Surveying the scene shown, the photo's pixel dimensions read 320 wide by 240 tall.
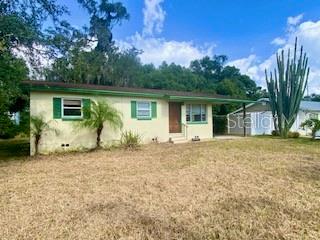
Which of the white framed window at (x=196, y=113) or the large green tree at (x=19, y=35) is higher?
the large green tree at (x=19, y=35)

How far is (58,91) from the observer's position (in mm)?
10758

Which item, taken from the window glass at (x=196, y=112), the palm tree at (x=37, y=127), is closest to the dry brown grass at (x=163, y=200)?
the palm tree at (x=37, y=127)

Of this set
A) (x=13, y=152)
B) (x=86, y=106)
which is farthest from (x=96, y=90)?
(x=13, y=152)

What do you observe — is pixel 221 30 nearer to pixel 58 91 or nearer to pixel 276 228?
pixel 58 91

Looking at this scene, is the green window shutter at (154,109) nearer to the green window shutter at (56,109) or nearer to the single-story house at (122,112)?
the single-story house at (122,112)

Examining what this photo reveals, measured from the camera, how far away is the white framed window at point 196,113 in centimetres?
1580

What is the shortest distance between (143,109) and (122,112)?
51.7 inches

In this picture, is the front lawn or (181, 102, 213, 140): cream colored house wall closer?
the front lawn

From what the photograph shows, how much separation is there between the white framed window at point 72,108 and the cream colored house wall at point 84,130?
24 centimetres

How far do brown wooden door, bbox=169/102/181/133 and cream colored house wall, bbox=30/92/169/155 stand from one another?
2.47ft

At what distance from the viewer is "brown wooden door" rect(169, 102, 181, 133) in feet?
49.1

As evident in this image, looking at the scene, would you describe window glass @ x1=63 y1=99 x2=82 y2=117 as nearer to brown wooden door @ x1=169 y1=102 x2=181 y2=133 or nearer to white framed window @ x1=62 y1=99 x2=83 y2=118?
white framed window @ x1=62 y1=99 x2=83 y2=118

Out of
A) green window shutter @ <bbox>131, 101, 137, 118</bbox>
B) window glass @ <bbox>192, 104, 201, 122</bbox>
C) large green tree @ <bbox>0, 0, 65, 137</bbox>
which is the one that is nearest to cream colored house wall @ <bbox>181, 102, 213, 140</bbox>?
window glass @ <bbox>192, 104, 201, 122</bbox>

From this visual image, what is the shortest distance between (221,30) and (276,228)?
20.5m
